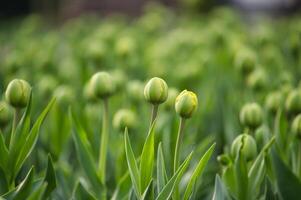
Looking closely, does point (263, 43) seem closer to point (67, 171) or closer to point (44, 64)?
point (44, 64)

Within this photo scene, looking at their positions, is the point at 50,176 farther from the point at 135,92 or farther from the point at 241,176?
the point at 135,92

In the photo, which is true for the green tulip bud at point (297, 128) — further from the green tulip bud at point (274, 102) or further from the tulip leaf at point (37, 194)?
the tulip leaf at point (37, 194)

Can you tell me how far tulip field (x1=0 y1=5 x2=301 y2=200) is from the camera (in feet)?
3.47

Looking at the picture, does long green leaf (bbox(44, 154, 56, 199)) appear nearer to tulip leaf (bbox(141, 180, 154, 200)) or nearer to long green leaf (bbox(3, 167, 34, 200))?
long green leaf (bbox(3, 167, 34, 200))

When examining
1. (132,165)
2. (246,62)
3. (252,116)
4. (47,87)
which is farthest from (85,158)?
(246,62)

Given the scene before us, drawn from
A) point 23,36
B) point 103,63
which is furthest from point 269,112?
point 23,36

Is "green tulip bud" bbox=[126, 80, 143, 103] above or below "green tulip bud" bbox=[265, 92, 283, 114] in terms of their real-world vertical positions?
below

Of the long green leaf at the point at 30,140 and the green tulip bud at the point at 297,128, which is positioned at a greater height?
the long green leaf at the point at 30,140

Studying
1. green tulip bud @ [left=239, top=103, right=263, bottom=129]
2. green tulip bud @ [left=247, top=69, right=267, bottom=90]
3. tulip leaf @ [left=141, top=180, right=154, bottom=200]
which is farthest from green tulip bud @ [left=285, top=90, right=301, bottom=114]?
tulip leaf @ [left=141, top=180, right=154, bottom=200]

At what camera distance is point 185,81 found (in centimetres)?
209

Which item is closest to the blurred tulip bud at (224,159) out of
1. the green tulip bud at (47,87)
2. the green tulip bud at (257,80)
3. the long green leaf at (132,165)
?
the long green leaf at (132,165)

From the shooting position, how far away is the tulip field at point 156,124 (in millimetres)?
1058

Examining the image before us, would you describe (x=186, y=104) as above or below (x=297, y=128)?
above

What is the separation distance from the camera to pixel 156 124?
152 cm
